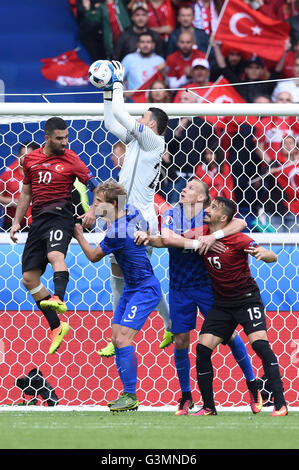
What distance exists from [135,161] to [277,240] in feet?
5.19

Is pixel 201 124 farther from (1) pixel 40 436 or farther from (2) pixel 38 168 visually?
(1) pixel 40 436

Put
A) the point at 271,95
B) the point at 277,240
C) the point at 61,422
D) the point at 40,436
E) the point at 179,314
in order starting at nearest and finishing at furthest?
the point at 40,436
the point at 61,422
the point at 179,314
the point at 277,240
the point at 271,95

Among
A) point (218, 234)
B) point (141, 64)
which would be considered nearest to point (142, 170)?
point (218, 234)

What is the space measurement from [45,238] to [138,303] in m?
0.85

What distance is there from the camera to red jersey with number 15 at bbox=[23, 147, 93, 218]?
6.99m

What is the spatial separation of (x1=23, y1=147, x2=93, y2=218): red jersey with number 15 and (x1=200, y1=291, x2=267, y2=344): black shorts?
4.45 feet

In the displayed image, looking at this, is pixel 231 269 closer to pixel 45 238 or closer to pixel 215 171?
pixel 45 238

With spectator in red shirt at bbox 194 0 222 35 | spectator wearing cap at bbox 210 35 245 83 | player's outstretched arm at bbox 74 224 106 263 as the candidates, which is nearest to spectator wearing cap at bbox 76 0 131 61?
spectator in red shirt at bbox 194 0 222 35

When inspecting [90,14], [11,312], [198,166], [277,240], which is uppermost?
[90,14]

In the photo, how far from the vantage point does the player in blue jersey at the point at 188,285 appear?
6.84m

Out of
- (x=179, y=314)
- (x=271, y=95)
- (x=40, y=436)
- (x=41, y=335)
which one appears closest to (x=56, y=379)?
(x=41, y=335)

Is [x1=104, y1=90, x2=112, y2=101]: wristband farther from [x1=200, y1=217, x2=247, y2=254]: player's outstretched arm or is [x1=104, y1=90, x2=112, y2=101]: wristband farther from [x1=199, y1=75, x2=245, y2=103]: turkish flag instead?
[x1=199, y1=75, x2=245, y2=103]: turkish flag

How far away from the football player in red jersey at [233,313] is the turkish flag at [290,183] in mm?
1729

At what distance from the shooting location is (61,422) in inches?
225
